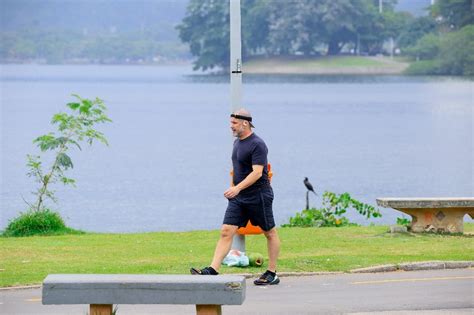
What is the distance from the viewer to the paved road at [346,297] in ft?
42.4

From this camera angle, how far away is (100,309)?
35.0ft

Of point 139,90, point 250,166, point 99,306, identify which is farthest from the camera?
point 139,90

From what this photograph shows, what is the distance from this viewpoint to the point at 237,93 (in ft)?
51.2

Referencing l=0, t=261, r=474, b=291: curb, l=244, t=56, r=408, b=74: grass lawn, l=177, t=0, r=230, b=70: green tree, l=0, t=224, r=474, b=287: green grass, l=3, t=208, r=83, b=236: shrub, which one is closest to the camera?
l=0, t=261, r=474, b=291: curb

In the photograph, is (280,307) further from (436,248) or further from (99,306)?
(436,248)

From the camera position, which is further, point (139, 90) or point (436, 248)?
point (139, 90)

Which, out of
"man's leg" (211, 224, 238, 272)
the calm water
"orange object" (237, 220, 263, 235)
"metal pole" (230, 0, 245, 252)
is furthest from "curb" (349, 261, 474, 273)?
the calm water

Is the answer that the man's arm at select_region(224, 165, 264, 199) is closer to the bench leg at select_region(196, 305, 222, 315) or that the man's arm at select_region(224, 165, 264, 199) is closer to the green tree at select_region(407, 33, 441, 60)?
the bench leg at select_region(196, 305, 222, 315)

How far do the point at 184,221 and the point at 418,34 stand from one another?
15579cm

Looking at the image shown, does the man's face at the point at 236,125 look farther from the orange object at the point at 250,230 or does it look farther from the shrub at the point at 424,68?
the shrub at the point at 424,68

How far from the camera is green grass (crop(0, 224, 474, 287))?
15.4 metres

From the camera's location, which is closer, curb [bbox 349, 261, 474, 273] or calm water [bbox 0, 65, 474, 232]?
curb [bbox 349, 261, 474, 273]

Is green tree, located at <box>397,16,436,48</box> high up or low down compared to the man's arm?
down

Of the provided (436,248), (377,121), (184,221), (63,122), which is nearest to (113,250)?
(436,248)
